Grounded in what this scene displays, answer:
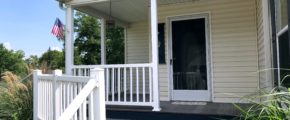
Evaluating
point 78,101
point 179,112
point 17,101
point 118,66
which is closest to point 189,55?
point 118,66

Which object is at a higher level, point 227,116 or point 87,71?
point 87,71

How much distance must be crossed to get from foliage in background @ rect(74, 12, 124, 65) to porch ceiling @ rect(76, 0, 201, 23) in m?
8.28

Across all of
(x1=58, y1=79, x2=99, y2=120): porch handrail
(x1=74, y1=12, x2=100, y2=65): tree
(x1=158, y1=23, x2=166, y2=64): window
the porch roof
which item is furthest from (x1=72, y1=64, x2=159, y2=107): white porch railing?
(x1=74, y1=12, x2=100, y2=65): tree

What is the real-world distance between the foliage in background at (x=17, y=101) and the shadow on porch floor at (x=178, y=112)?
1640 mm

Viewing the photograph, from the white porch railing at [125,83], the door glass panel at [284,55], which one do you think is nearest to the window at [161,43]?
the white porch railing at [125,83]

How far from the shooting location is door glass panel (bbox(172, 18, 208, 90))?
6066 millimetres

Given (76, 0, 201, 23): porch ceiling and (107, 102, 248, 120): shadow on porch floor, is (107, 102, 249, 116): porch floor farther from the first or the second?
(76, 0, 201, 23): porch ceiling

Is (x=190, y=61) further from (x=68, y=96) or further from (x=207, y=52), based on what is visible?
(x=68, y=96)

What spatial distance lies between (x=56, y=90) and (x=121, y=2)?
314 cm

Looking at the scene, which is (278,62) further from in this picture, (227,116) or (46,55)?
(46,55)

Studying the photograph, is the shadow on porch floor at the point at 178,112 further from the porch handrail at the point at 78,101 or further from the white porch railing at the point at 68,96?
the porch handrail at the point at 78,101

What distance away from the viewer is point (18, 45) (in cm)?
2342

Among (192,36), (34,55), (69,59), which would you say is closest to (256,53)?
(192,36)

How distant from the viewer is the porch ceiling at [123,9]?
6.50 metres
